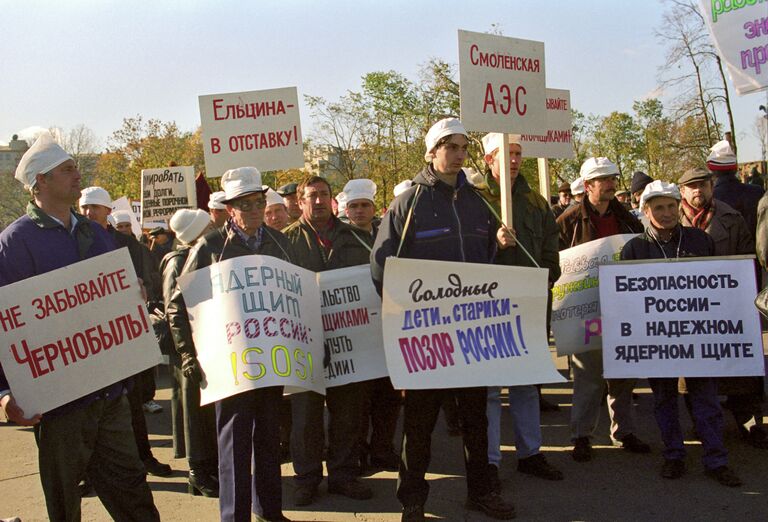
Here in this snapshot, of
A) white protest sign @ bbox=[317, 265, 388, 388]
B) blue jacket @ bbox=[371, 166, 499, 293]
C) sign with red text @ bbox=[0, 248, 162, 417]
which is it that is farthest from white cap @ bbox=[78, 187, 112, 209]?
blue jacket @ bbox=[371, 166, 499, 293]

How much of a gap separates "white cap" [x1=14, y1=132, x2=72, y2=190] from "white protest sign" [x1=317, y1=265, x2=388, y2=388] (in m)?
2.12

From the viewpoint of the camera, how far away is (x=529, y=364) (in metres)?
4.87

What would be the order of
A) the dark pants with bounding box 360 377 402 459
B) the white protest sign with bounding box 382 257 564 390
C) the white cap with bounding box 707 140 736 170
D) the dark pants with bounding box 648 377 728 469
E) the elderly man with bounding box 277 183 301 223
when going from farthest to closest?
the elderly man with bounding box 277 183 301 223 → the white cap with bounding box 707 140 736 170 → the dark pants with bounding box 360 377 402 459 → the dark pants with bounding box 648 377 728 469 → the white protest sign with bounding box 382 257 564 390

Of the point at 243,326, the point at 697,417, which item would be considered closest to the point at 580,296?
the point at 697,417

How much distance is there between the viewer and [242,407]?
14.4 feet

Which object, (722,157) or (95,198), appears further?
(722,157)

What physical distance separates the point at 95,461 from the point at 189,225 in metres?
2.49

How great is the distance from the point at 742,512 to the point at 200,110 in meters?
5.80

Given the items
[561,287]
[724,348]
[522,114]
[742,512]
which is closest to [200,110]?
[522,114]

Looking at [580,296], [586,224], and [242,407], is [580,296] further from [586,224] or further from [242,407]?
[242,407]

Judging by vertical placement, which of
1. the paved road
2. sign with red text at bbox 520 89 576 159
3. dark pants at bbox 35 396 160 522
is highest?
sign with red text at bbox 520 89 576 159

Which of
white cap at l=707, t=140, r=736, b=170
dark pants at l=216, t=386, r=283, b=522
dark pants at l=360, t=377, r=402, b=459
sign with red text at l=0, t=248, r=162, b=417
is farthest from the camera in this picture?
white cap at l=707, t=140, r=736, b=170

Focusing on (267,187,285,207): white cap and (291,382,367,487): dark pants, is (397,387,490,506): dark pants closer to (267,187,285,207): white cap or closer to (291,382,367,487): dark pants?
(291,382,367,487): dark pants

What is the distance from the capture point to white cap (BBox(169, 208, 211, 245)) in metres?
6.09
